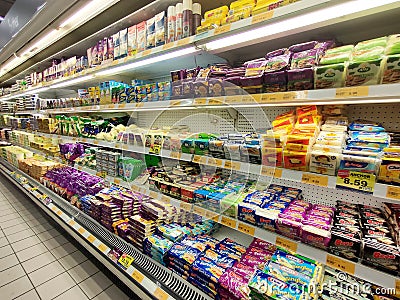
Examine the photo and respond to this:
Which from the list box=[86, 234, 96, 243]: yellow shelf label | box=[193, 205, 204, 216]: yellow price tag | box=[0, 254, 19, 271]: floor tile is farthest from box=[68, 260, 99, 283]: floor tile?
box=[193, 205, 204, 216]: yellow price tag

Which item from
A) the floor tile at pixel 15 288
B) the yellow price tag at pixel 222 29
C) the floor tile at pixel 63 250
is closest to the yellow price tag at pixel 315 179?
the yellow price tag at pixel 222 29

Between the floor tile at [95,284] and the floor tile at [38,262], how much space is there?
0.58 meters

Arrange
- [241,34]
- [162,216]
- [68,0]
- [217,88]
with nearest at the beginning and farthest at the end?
[241,34], [217,88], [162,216], [68,0]

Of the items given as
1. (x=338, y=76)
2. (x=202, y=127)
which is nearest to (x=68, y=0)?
(x=202, y=127)

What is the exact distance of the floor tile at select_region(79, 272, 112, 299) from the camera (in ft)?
5.44

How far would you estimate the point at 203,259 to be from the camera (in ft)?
3.65

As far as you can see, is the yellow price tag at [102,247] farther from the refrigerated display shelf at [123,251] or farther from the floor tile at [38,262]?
the floor tile at [38,262]

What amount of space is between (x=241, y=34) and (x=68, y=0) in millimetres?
1617

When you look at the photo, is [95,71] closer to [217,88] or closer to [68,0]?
[68,0]

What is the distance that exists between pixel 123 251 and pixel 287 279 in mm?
1152

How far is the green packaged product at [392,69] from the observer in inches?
25.3

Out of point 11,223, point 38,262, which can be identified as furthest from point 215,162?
point 11,223

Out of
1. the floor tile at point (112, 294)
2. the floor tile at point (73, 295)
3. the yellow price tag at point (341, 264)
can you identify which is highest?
the yellow price tag at point (341, 264)

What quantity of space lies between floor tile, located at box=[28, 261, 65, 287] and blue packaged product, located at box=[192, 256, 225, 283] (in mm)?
1587
